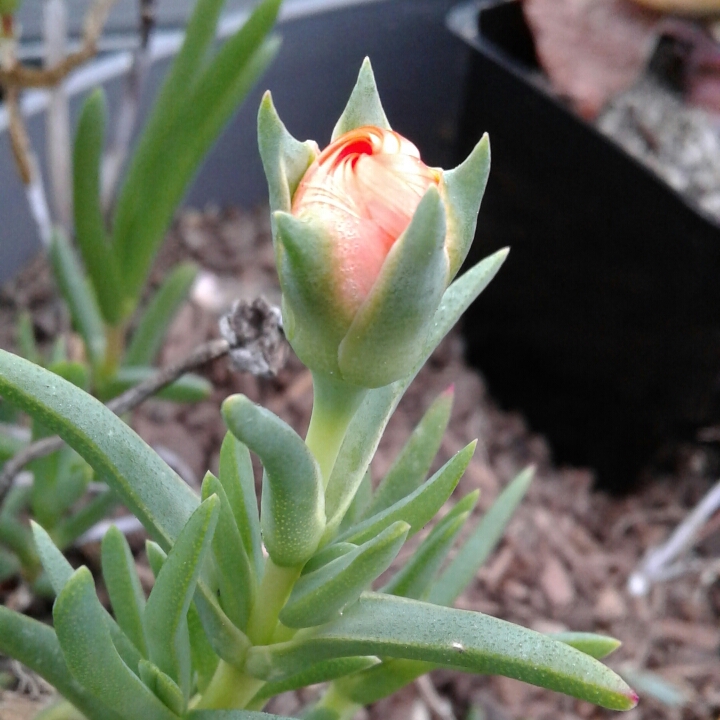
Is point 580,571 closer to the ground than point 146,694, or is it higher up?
closer to the ground

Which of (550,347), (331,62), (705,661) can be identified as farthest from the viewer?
(331,62)

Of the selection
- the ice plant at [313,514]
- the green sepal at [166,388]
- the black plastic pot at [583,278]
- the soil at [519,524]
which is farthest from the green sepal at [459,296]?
the black plastic pot at [583,278]

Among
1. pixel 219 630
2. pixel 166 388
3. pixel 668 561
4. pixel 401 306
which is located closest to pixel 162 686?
pixel 219 630

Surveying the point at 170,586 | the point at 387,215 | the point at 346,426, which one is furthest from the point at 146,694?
the point at 387,215

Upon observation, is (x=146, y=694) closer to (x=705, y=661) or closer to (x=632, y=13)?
(x=705, y=661)

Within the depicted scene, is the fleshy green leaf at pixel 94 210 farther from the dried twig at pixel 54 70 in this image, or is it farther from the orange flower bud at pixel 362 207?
the orange flower bud at pixel 362 207

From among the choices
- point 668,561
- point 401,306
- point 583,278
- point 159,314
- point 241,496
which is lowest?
point 668,561

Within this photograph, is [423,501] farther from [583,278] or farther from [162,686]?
[583,278]
